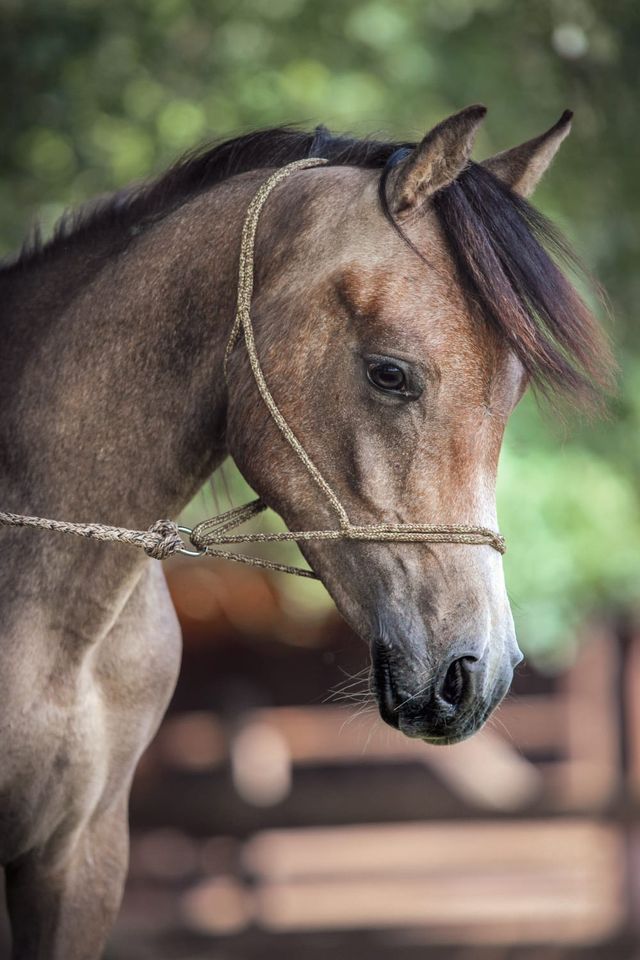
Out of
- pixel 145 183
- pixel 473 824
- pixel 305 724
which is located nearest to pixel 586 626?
pixel 473 824

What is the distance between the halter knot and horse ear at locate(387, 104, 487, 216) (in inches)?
31.4

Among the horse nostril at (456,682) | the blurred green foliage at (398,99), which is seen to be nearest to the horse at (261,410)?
the horse nostril at (456,682)

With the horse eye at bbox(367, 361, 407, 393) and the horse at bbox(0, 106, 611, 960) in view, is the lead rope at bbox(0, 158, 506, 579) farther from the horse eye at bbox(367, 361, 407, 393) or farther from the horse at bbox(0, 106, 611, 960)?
the horse eye at bbox(367, 361, 407, 393)

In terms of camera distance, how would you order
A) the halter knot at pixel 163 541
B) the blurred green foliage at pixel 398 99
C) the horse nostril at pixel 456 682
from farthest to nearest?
the blurred green foliage at pixel 398 99 < the halter knot at pixel 163 541 < the horse nostril at pixel 456 682

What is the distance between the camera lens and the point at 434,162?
2250 millimetres

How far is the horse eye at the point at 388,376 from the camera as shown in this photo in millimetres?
2182

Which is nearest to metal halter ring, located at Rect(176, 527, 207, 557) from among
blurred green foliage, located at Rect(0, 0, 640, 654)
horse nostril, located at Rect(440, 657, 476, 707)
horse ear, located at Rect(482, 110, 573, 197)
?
horse nostril, located at Rect(440, 657, 476, 707)

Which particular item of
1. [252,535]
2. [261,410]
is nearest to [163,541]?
[252,535]

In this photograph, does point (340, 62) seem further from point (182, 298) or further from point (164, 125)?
point (182, 298)

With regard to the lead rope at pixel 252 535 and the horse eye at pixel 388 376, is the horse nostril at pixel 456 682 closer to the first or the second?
the lead rope at pixel 252 535

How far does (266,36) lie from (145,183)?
3.36 meters

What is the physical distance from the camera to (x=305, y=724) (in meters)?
9.35

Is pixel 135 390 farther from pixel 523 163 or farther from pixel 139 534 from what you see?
pixel 523 163

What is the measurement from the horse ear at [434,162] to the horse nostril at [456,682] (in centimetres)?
90
